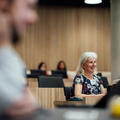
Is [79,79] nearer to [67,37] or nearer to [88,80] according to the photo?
[88,80]

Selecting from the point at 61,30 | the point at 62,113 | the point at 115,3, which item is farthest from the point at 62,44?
the point at 62,113

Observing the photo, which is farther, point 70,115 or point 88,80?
point 88,80

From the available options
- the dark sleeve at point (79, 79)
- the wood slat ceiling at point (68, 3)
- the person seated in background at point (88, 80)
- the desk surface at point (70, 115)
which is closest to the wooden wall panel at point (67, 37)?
the wood slat ceiling at point (68, 3)

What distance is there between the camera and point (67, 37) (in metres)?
14.1

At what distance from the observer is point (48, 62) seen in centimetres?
1390

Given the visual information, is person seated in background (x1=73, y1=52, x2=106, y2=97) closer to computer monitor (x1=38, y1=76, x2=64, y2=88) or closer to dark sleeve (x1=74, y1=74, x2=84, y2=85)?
dark sleeve (x1=74, y1=74, x2=84, y2=85)

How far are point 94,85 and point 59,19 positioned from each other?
941 cm

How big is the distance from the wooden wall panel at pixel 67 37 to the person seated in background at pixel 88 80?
877 centimetres

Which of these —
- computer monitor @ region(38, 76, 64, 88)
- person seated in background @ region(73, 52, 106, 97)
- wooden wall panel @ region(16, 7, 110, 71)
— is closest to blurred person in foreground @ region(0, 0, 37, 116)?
person seated in background @ region(73, 52, 106, 97)

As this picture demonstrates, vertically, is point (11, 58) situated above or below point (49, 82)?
above

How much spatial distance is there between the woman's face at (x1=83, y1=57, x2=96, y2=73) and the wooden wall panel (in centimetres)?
880

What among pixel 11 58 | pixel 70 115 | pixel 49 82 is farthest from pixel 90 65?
pixel 11 58

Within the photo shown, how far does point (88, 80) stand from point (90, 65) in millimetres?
234

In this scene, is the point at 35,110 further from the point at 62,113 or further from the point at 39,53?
the point at 39,53
